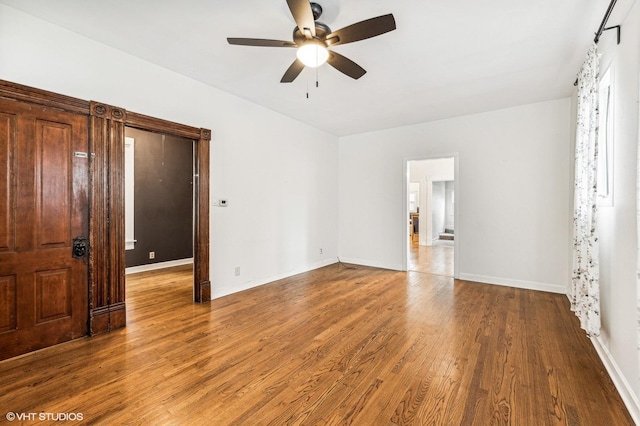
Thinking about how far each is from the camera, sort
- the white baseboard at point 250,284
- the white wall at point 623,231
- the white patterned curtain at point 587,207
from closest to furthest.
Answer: the white wall at point 623,231
the white patterned curtain at point 587,207
the white baseboard at point 250,284

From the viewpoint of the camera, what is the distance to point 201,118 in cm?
378

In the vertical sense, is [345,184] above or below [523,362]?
above

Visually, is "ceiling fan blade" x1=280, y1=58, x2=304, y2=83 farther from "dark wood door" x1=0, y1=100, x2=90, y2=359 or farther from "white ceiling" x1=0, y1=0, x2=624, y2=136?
"dark wood door" x1=0, y1=100, x2=90, y2=359

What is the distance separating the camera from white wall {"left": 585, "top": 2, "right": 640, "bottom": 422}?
1.87 m

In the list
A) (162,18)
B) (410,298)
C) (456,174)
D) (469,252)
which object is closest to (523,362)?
(410,298)

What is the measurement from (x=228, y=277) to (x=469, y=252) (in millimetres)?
3978

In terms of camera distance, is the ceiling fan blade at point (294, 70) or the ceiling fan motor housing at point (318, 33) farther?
the ceiling fan blade at point (294, 70)

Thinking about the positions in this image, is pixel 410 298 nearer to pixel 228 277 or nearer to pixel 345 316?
pixel 345 316

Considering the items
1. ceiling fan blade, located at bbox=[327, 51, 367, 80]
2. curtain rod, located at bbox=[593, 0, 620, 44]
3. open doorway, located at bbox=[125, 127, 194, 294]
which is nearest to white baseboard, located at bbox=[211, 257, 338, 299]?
open doorway, located at bbox=[125, 127, 194, 294]

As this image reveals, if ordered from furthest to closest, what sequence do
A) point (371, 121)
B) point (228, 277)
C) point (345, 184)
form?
1. point (345, 184)
2. point (371, 121)
3. point (228, 277)

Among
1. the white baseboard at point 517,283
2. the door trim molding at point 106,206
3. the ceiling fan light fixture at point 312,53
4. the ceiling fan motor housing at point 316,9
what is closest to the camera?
the ceiling fan motor housing at point 316,9

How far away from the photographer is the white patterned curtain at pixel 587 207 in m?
2.46

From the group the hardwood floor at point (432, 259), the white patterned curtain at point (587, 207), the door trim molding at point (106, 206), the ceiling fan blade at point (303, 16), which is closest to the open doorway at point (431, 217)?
the hardwood floor at point (432, 259)

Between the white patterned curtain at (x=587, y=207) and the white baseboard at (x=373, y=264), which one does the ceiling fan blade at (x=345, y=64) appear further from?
the white baseboard at (x=373, y=264)
